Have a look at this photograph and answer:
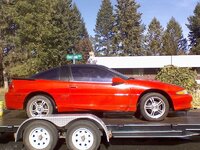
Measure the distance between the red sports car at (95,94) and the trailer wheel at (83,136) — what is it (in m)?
0.89

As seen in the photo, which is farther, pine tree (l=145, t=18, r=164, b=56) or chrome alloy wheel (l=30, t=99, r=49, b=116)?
pine tree (l=145, t=18, r=164, b=56)

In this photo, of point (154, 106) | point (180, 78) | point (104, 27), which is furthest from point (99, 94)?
point (104, 27)

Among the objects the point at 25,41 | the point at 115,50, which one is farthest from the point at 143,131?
the point at 115,50

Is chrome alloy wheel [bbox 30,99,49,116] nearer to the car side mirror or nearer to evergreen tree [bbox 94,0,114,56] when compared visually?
the car side mirror

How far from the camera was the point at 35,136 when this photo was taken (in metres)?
7.22

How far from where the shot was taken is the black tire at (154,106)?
7938 mm

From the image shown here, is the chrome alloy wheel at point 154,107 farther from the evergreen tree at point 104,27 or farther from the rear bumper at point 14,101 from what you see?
the evergreen tree at point 104,27

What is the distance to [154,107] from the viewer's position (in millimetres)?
7973

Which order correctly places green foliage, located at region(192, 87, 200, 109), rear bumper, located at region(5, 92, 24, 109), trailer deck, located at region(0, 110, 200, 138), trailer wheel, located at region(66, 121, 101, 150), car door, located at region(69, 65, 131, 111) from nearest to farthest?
trailer wheel, located at region(66, 121, 101, 150)
trailer deck, located at region(0, 110, 200, 138)
car door, located at region(69, 65, 131, 111)
rear bumper, located at region(5, 92, 24, 109)
green foliage, located at region(192, 87, 200, 109)

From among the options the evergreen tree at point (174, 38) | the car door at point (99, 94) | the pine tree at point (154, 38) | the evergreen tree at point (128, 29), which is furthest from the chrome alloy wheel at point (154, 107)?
the evergreen tree at point (174, 38)

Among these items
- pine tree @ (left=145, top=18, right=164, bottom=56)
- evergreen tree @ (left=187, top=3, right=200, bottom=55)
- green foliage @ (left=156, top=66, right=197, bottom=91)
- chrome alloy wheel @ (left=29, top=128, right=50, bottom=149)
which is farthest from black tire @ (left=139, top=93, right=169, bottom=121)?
evergreen tree @ (left=187, top=3, right=200, bottom=55)

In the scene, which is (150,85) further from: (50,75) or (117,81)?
(50,75)

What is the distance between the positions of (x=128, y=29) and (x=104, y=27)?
69.2ft

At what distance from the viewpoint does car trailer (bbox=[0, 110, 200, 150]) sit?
7121 millimetres
